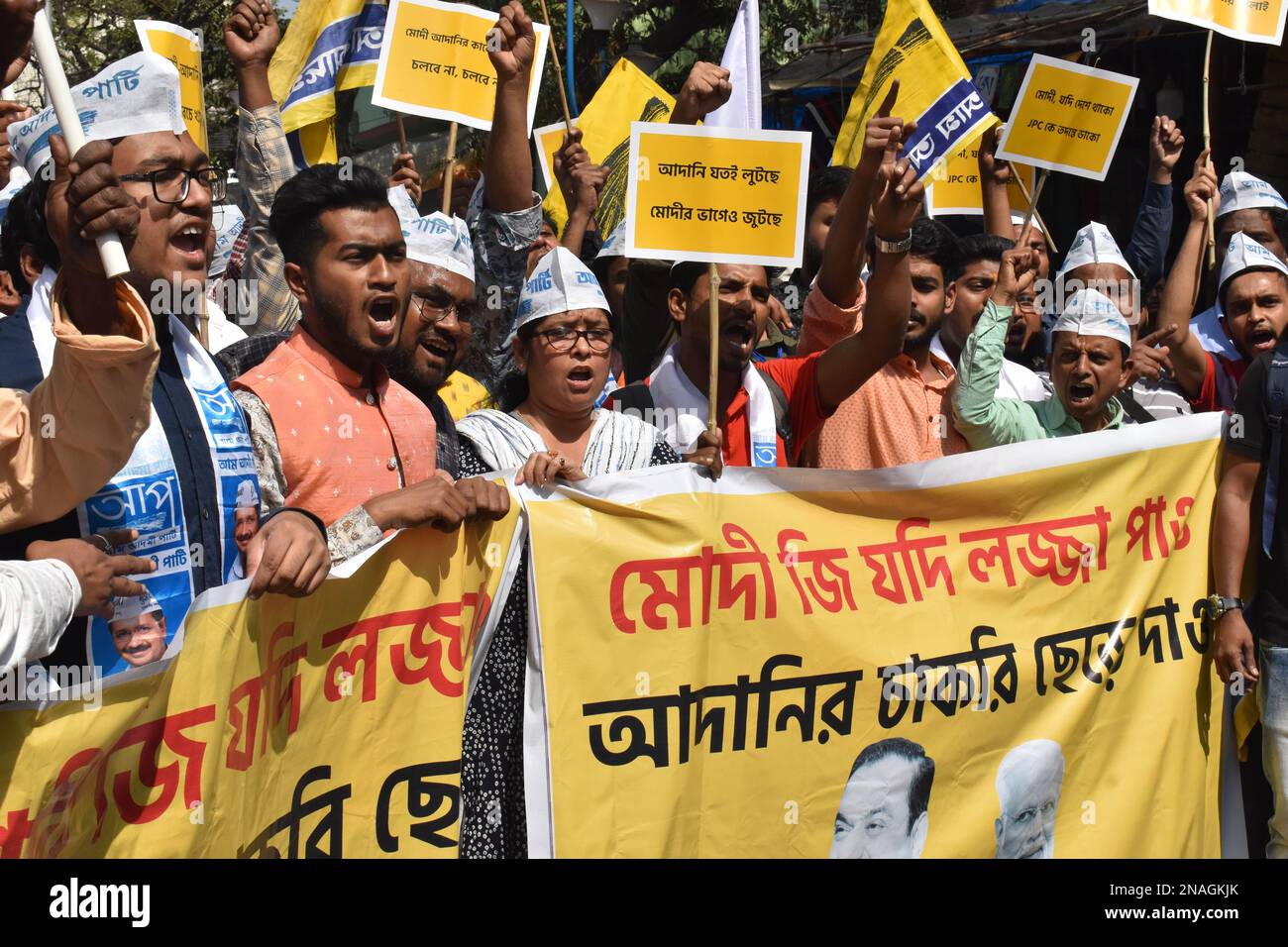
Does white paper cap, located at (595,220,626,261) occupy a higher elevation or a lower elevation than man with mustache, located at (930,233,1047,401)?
higher

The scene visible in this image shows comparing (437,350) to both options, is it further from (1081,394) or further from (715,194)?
(1081,394)

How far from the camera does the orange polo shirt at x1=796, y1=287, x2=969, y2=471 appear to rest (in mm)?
4742

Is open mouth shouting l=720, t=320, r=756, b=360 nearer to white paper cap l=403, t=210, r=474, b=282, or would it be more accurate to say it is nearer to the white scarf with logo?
the white scarf with logo

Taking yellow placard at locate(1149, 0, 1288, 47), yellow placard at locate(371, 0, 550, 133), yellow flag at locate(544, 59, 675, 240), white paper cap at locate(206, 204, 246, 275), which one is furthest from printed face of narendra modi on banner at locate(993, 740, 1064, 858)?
yellow flag at locate(544, 59, 675, 240)

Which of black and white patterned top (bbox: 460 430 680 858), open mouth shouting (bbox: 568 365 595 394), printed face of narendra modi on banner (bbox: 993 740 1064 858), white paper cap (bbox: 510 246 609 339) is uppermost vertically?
white paper cap (bbox: 510 246 609 339)

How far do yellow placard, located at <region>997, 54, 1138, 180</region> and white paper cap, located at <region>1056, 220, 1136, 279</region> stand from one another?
0.33 m

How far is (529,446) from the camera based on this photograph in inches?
151

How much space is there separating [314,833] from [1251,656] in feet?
9.25

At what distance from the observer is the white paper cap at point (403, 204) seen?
4.65 metres

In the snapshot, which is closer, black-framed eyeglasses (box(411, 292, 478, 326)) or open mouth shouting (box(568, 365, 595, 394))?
open mouth shouting (box(568, 365, 595, 394))

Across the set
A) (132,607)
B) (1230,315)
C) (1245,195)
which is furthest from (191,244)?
(1245,195)

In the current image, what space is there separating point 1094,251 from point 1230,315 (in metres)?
0.71

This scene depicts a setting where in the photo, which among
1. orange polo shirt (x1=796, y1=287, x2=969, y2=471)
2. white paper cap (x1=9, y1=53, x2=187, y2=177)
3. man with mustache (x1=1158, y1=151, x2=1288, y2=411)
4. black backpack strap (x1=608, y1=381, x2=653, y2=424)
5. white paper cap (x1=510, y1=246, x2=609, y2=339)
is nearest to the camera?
white paper cap (x1=9, y1=53, x2=187, y2=177)

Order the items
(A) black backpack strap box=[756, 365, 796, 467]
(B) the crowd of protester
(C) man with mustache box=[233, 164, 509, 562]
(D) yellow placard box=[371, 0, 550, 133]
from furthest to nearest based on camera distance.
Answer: (D) yellow placard box=[371, 0, 550, 133] → (A) black backpack strap box=[756, 365, 796, 467] → (C) man with mustache box=[233, 164, 509, 562] → (B) the crowd of protester
